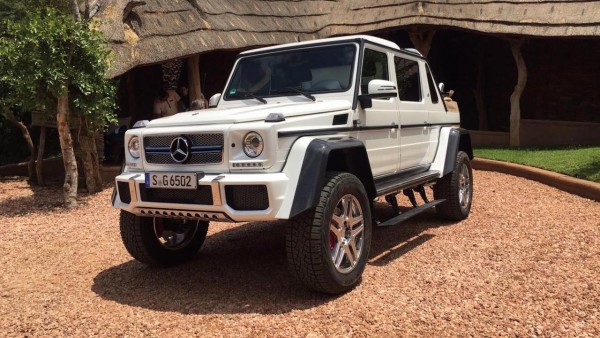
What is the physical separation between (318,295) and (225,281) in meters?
0.86

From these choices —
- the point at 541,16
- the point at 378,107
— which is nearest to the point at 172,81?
the point at 541,16

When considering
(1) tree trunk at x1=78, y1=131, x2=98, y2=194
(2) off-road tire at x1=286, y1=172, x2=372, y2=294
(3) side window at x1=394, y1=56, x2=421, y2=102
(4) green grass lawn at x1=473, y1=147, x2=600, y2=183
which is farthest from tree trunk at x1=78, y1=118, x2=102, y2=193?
(4) green grass lawn at x1=473, y1=147, x2=600, y2=183

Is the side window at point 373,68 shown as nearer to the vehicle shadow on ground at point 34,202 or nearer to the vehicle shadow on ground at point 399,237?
the vehicle shadow on ground at point 399,237

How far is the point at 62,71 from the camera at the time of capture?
7.31 metres

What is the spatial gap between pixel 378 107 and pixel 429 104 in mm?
1484

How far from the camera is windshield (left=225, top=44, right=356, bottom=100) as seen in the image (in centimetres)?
443

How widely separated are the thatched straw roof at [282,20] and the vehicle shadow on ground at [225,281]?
16.2ft

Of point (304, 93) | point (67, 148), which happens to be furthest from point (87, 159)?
point (304, 93)

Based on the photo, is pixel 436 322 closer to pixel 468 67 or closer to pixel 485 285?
pixel 485 285

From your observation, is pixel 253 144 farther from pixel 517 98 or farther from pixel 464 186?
pixel 517 98

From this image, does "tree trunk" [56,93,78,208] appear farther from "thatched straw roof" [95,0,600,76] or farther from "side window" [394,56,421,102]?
"side window" [394,56,421,102]

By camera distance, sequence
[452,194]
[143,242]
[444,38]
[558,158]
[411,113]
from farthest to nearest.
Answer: [444,38] < [558,158] < [452,194] < [411,113] < [143,242]

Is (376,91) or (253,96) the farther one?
(253,96)

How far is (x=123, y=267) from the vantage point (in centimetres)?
466
